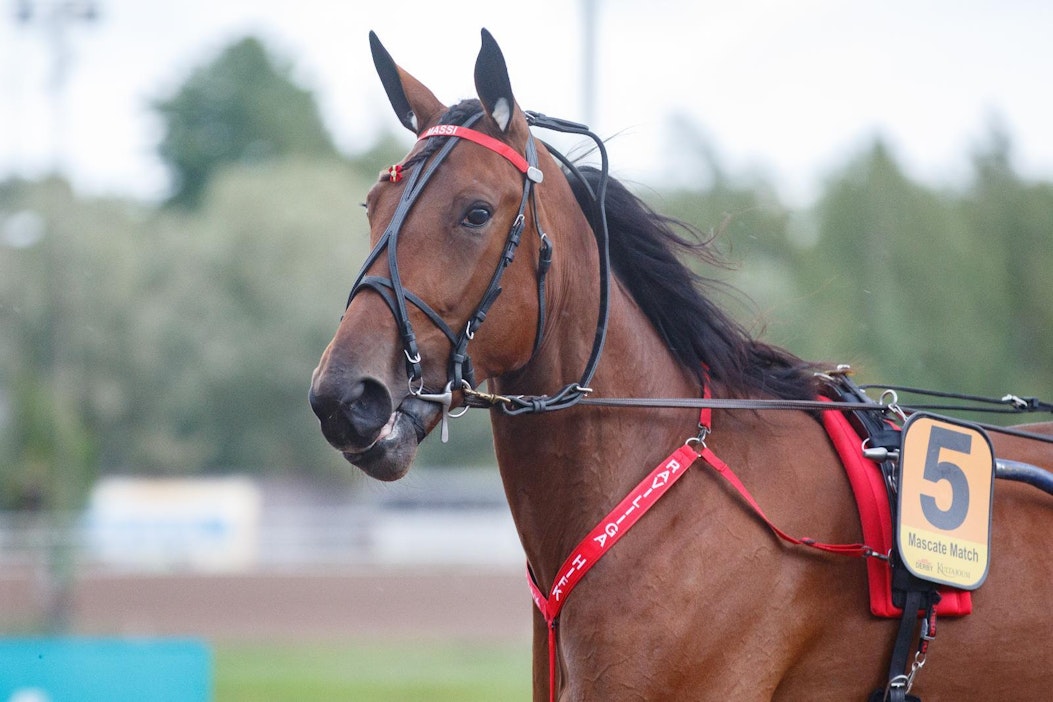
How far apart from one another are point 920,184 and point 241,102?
26471 mm

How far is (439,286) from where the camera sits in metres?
2.84

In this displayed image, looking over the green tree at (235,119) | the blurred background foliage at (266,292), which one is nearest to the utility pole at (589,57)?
the blurred background foliage at (266,292)

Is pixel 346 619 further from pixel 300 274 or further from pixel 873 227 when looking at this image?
pixel 300 274

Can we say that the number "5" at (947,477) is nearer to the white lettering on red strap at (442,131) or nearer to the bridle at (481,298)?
the bridle at (481,298)

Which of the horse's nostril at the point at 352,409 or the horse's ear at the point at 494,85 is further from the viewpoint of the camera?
the horse's ear at the point at 494,85

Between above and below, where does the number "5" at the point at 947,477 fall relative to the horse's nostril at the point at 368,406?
below

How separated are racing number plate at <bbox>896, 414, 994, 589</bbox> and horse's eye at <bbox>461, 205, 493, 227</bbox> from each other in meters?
1.32

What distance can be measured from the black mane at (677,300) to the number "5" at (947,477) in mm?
396

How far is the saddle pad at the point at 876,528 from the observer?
3.11 m

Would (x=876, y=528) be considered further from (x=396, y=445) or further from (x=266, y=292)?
(x=266, y=292)

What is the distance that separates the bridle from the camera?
9.16 ft

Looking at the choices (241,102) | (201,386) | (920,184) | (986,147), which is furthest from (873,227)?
(241,102)

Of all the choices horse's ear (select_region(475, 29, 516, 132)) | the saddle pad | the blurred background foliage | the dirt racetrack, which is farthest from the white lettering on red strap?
the dirt racetrack

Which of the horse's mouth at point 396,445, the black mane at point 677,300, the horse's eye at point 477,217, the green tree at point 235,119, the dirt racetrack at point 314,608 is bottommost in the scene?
the dirt racetrack at point 314,608
